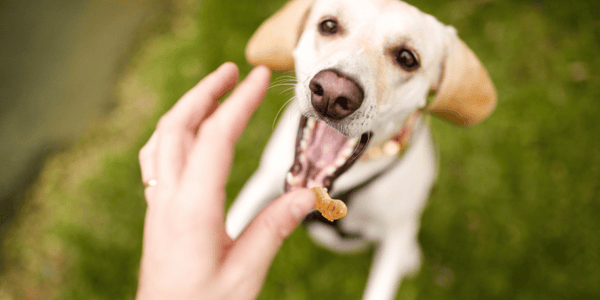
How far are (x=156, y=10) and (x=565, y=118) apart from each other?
3499 mm

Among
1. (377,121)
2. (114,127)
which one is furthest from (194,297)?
(114,127)

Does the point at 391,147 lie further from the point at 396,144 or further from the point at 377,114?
the point at 377,114

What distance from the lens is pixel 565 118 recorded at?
287 cm

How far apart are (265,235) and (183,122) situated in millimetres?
370

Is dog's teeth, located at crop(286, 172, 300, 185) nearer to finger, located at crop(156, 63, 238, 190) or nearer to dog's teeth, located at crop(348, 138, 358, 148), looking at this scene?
dog's teeth, located at crop(348, 138, 358, 148)

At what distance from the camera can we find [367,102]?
1087 millimetres

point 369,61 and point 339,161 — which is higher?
point 369,61

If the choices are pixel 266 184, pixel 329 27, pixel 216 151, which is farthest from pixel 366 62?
pixel 266 184

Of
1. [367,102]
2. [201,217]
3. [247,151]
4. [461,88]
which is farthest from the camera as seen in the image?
[247,151]

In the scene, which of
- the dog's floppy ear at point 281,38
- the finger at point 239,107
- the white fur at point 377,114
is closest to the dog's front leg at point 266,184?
the white fur at point 377,114

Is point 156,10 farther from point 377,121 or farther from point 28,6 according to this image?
point 377,121

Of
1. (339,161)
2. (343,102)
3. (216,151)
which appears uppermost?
(216,151)

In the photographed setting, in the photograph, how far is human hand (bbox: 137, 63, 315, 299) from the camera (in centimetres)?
78

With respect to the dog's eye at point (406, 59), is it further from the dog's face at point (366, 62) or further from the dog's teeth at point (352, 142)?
the dog's teeth at point (352, 142)
